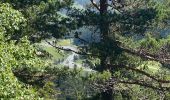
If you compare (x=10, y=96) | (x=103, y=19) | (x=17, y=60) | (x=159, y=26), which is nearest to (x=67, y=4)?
(x=103, y=19)

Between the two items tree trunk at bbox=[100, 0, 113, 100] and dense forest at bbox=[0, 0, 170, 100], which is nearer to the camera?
dense forest at bbox=[0, 0, 170, 100]

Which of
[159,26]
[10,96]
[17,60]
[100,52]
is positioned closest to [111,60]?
[100,52]

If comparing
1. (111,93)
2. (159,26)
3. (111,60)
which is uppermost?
(159,26)

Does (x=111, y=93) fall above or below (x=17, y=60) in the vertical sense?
below

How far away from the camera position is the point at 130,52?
2527 centimetres

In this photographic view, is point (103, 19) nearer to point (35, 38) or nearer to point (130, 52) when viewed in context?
point (130, 52)

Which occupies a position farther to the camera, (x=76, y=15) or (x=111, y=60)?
(x=76, y=15)

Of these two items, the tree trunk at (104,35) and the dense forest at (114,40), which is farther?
the tree trunk at (104,35)

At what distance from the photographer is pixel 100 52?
24250 millimetres

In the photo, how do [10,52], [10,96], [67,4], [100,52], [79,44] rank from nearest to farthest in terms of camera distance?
[10,96]
[10,52]
[100,52]
[79,44]
[67,4]

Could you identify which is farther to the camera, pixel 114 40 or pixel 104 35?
pixel 104 35

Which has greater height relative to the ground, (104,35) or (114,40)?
(104,35)

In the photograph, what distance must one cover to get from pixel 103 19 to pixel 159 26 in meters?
4.50

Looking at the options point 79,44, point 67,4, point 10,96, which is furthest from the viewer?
point 67,4
